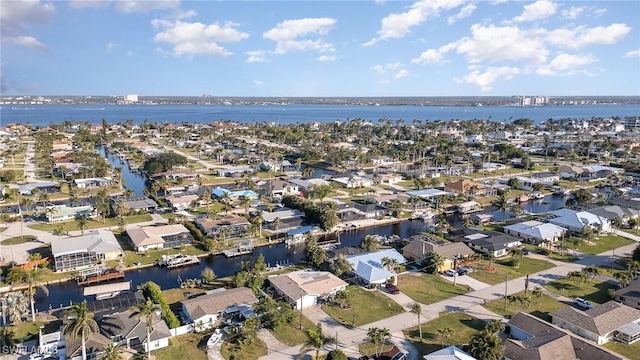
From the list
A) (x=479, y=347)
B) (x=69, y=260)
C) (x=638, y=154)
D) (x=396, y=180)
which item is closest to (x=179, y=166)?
(x=396, y=180)

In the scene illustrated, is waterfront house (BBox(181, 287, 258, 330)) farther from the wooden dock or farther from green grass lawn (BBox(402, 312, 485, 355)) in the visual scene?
green grass lawn (BBox(402, 312, 485, 355))

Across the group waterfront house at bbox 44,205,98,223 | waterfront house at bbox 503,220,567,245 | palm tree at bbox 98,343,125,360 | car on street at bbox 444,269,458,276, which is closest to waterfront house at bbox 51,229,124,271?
waterfront house at bbox 44,205,98,223

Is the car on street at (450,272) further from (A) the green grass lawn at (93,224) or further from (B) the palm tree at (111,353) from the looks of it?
(A) the green grass lawn at (93,224)

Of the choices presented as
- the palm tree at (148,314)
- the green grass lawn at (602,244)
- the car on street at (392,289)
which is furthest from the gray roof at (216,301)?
the green grass lawn at (602,244)

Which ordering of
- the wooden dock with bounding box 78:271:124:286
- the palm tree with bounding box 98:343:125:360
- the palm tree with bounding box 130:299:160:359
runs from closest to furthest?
the palm tree with bounding box 98:343:125:360 → the palm tree with bounding box 130:299:160:359 → the wooden dock with bounding box 78:271:124:286

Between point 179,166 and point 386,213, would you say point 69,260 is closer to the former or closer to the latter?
point 386,213

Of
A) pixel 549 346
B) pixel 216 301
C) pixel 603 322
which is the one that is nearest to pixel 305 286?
pixel 216 301

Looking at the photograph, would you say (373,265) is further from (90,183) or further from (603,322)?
(90,183)
